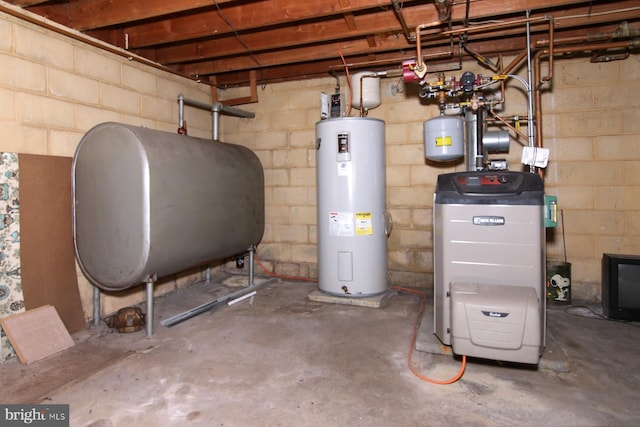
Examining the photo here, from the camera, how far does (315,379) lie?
1.90 metres

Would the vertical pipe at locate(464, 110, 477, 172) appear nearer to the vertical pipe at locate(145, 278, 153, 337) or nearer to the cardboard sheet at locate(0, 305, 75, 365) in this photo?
the vertical pipe at locate(145, 278, 153, 337)

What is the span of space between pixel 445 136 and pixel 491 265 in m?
1.24

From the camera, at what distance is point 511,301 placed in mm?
1771

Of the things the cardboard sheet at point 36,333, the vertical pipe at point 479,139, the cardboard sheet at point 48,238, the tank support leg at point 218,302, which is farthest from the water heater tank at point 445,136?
the cardboard sheet at point 36,333

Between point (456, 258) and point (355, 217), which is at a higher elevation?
point (355, 217)

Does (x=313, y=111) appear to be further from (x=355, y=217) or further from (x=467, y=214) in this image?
→ (x=467, y=214)

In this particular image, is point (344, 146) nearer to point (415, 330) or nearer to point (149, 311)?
point (415, 330)

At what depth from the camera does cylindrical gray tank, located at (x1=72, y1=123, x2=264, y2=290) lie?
2291mm

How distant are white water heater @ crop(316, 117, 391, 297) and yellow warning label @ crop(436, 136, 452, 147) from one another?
467 mm

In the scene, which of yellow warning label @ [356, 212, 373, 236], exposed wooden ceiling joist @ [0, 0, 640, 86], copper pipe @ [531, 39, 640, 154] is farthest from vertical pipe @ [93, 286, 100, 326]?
copper pipe @ [531, 39, 640, 154]

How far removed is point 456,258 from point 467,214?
0.24 metres

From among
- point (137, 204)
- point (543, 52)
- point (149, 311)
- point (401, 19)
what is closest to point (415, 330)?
point (149, 311)

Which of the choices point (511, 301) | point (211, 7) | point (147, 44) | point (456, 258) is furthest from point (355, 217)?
point (147, 44)

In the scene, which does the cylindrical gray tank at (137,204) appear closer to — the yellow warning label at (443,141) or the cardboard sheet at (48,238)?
the cardboard sheet at (48,238)
